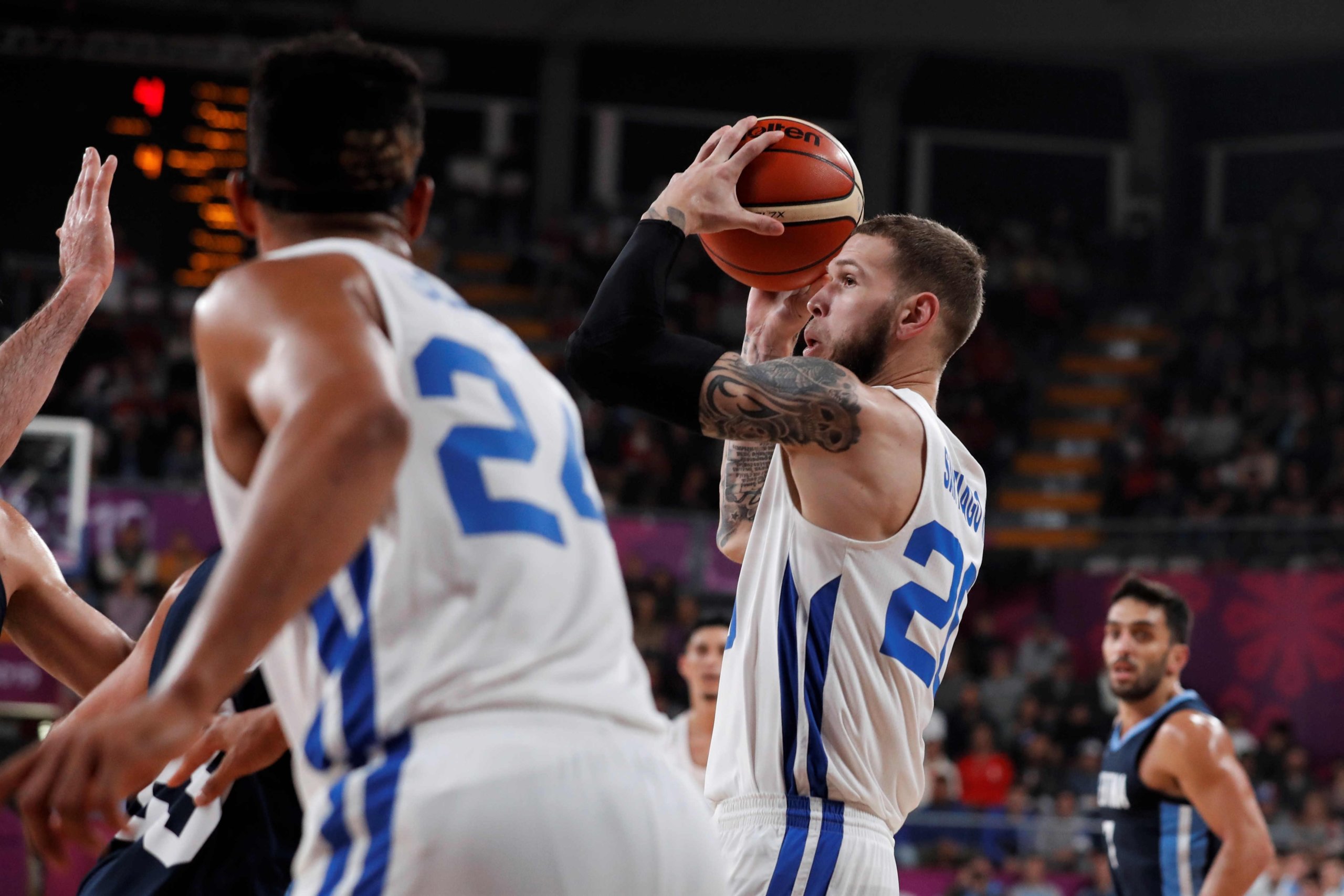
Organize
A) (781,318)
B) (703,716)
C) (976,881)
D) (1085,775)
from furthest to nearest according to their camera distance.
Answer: (1085,775), (976,881), (703,716), (781,318)

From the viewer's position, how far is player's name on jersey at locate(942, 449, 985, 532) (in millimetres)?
3490

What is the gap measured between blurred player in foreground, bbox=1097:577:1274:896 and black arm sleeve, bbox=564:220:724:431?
14.8 ft

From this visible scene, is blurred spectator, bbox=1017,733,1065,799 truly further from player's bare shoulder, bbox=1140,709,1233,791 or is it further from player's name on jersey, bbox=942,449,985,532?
player's name on jersey, bbox=942,449,985,532

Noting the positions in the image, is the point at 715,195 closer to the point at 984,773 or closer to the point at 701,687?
the point at 701,687

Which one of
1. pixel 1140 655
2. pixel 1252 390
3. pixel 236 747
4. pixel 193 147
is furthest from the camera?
pixel 1252 390

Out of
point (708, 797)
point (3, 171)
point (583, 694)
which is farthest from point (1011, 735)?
point (583, 694)

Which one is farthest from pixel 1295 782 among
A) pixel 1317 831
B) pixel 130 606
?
pixel 130 606

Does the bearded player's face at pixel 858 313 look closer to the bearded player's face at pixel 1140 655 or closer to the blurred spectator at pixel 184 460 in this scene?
the bearded player's face at pixel 1140 655

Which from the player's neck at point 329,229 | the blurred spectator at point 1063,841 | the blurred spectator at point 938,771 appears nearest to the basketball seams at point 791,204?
the player's neck at point 329,229

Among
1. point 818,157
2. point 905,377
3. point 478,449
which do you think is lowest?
point 478,449

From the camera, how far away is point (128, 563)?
13438 mm

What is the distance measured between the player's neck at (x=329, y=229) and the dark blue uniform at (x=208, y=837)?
57.7 inches

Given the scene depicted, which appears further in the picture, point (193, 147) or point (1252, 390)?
point (1252, 390)

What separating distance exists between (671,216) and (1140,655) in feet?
15.1
